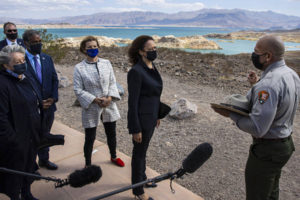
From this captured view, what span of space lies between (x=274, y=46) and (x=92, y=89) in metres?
2.19

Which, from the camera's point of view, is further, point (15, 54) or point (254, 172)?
point (15, 54)

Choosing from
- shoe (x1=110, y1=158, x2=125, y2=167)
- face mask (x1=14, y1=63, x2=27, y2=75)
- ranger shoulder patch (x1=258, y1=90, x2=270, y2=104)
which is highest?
face mask (x1=14, y1=63, x2=27, y2=75)

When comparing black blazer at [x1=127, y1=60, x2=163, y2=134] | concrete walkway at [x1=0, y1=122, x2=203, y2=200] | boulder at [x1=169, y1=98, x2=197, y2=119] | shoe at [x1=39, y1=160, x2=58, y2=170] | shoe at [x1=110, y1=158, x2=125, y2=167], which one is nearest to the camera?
black blazer at [x1=127, y1=60, x2=163, y2=134]

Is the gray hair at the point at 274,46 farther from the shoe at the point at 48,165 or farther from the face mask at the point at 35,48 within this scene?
the shoe at the point at 48,165

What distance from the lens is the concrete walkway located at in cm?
299

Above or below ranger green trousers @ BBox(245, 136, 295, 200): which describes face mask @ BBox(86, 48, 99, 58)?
above

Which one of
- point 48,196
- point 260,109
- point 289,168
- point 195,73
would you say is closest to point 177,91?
point 195,73

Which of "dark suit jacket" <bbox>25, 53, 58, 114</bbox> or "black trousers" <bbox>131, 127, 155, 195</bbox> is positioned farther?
"dark suit jacket" <bbox>25, 53, 58, 114</bbox>

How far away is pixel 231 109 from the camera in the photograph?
6.49ft

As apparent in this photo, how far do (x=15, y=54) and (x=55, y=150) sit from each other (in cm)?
229

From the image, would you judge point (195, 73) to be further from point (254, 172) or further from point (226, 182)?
point (254, 172)

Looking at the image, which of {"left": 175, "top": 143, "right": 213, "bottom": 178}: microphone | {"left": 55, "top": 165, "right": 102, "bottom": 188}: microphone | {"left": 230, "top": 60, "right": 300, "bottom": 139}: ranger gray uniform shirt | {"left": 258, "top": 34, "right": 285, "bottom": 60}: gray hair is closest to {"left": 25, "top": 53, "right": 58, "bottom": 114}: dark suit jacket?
{"left": 55, "top": 165, "right": 102, "bottom": 188}: microphone

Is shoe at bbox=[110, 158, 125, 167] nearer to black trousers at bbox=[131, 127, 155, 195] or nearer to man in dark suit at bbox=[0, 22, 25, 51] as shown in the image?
black trousers at bbox=[131, 127, 155, 195]

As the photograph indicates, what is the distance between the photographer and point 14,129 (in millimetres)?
2213
